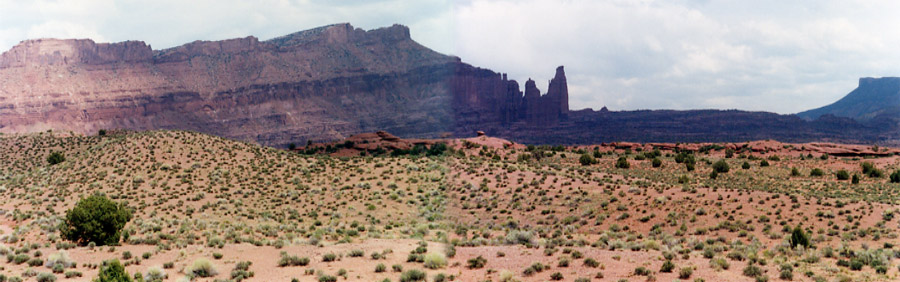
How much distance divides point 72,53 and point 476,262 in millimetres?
191865

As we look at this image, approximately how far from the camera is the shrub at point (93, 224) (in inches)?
1219

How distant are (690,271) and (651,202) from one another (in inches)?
743

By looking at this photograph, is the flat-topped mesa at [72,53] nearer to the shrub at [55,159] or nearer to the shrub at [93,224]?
the shrub at [55,159]

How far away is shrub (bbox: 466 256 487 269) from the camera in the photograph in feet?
72.8

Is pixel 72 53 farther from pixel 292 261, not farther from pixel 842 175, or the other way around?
pixel 842 175

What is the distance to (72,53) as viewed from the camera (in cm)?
17925

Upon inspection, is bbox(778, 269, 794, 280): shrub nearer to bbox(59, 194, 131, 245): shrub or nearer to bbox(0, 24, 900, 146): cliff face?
bbox(59, 194, 131, 245): shrub

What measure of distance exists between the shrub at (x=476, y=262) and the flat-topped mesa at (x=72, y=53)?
7430 inches

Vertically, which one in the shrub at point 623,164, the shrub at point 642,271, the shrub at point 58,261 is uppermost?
the shrub at point 623,164

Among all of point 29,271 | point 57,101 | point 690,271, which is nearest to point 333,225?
point 29,271

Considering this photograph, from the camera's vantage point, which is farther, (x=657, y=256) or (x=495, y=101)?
(x=495, y=101)

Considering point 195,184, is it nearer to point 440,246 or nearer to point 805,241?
point 440,246

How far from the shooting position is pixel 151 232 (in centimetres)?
3538

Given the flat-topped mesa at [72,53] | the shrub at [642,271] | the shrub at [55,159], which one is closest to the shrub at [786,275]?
the shrub at [642,271]
